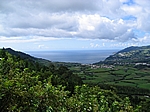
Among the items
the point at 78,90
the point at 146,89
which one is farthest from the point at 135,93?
the point at 78,90

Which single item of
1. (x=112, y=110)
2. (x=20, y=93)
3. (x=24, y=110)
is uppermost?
(x=20, y=93)

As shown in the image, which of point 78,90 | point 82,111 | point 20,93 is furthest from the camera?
point 78,90

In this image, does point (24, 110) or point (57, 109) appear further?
point (57, 109)

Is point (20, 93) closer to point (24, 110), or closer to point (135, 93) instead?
point (24, 110)

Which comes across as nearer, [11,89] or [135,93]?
[11,89]

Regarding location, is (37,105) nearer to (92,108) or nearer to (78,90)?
(92,108)

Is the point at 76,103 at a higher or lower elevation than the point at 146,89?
higher

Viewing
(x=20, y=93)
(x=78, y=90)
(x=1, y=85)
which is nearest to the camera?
(x=1, y=85)

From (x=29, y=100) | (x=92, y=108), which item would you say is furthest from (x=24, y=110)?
(x=92, y=108)

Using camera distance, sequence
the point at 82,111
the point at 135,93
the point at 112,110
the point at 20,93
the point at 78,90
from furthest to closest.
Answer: the point at 135,93 < the point at 78,90 < the point at 112,110 < the point at 82,111 < the point at 20,93
